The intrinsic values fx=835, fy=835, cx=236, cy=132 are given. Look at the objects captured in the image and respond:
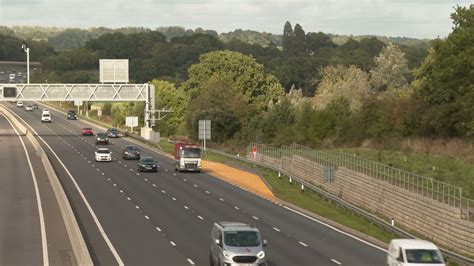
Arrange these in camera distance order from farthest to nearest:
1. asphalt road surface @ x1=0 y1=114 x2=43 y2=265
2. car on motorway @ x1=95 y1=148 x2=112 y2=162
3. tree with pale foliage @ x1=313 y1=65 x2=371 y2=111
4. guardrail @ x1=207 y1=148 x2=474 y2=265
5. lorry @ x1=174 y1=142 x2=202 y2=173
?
tree with pale foliage @ x1=313 y1=65 x2=371 y2=111
car on motorway @ x1=95 y1=148 x2=112 y2=162
lorry @ x1=174 y1=142 x2=202 y2=173
asphalt road surface @ x1=0 y1=114 x2=43 y2=265
guardrail @ x1=207 y1=148 x2=474 y2=265

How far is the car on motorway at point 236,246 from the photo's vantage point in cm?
2898

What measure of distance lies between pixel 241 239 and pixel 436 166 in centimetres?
3306

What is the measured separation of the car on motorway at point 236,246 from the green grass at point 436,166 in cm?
2024

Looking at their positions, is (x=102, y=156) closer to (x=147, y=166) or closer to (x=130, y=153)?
(x=130, y=153)

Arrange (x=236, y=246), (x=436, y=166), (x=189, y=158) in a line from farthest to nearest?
(x=189, y=158), (x=436, y=166), (x=236, y=246)

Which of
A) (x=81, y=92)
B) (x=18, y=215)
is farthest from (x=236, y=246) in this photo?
(x=81, y=92)

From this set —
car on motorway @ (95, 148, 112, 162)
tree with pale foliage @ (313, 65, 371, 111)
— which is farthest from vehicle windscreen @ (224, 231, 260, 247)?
tree with pale foliage @ (313, 65, 371, 111)

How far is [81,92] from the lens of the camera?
407 ft

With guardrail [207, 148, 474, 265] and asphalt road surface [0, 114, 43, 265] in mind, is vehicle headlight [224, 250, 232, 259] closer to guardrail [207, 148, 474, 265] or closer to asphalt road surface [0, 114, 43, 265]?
asphalt road surface [0, 114, 43, 265]

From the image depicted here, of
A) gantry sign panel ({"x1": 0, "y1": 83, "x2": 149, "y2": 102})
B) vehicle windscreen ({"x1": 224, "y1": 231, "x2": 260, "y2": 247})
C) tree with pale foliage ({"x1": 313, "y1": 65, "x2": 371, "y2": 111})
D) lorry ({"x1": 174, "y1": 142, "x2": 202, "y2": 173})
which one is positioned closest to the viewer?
vehicle windscreen ({"x1": 224, "y1": 231, "x2": 260, "y2": 247})

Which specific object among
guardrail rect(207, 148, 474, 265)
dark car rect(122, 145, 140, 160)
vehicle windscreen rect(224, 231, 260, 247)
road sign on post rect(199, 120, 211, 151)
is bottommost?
dark car rect(122, 145, 140, 160)

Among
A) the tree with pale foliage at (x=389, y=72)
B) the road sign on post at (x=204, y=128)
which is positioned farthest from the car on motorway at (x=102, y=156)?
the tree with pale foliage at (x=389, y=72)

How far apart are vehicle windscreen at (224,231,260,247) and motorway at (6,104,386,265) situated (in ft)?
11.1

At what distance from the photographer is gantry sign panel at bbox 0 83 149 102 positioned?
12256 cm
